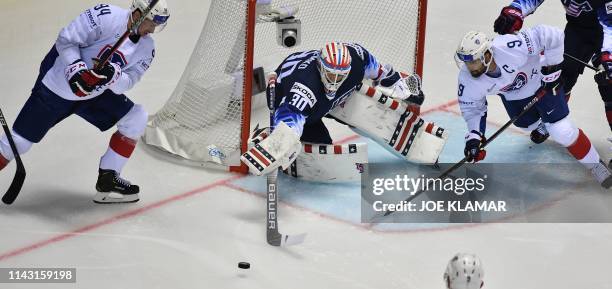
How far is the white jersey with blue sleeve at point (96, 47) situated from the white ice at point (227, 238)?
58cm

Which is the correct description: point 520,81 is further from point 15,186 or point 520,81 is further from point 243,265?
point 15,186

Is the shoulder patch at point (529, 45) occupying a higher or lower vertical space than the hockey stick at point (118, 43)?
lower

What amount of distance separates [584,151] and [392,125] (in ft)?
2.91

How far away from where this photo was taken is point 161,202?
586 centimetres

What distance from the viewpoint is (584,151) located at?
5945mm

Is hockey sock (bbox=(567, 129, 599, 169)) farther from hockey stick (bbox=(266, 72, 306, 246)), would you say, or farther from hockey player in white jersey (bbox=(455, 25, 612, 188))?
hockey stick (bbox=(266, 72, 306, 246))

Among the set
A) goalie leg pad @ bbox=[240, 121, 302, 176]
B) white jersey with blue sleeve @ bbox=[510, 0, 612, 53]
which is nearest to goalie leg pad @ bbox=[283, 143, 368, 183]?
goalie leg pad @ bbox=[240, 121, 302, 176]

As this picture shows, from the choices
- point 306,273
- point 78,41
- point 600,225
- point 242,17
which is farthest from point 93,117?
point 600,225

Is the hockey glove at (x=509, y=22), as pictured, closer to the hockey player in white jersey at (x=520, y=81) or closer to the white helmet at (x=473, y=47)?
the hockey player in white jersey at (x=520, y=81)

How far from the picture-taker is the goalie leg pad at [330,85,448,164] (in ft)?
19.8

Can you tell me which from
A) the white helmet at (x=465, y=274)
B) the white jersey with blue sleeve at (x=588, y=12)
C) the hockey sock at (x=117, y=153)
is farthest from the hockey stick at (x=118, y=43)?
the white helmet at (x=465, y=274)

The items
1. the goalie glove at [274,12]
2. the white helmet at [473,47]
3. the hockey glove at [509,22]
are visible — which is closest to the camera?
the white helmet at [473,47]

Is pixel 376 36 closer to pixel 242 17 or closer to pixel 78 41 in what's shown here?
pixel 242 17

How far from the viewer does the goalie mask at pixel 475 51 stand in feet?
18.3
